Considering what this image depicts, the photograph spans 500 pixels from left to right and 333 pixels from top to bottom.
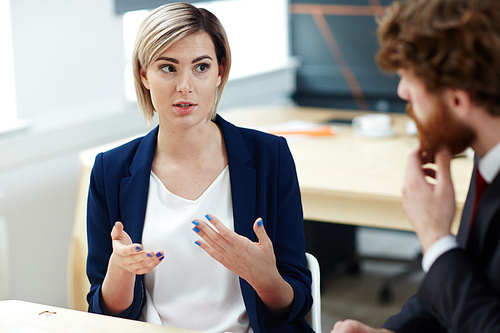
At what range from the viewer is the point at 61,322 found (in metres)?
1.21

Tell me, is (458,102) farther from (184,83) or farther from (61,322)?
(61,322)

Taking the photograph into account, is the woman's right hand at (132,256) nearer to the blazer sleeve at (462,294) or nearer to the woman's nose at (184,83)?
the woman's nose at (184,83)

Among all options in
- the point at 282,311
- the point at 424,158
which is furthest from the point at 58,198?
the point at 424,158

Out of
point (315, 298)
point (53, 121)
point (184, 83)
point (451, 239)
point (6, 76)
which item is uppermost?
point (184, 83)

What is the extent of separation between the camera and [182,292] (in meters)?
1.42

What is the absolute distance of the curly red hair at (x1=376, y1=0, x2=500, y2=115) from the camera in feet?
2.91

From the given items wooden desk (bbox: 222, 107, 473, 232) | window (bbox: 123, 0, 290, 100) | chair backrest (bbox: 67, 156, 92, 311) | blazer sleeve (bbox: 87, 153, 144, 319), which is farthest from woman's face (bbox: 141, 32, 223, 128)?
window (bbox: 123, 0, 290, 100)

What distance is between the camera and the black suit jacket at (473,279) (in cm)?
93

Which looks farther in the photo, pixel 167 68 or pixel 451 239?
pixel 167 68

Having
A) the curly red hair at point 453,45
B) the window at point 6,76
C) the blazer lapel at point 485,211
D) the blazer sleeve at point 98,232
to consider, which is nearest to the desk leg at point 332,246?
the window at point 6,76

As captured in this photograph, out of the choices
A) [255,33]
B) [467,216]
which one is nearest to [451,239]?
[467,216]

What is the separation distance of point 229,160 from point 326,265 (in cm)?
198

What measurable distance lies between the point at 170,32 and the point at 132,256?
0.50m

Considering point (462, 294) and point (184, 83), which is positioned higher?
point (184, 83)
